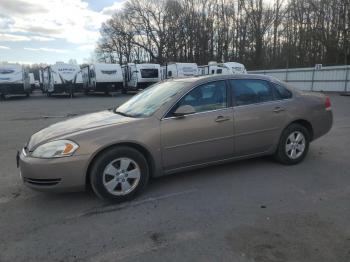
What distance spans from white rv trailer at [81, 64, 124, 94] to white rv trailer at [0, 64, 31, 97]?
501cm

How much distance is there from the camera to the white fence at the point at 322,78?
74.8 feet

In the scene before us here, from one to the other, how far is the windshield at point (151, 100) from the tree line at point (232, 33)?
2873 centimetres

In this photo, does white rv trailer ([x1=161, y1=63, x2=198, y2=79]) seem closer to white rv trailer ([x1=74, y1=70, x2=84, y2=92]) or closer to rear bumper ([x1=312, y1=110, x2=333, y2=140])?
white rv trailer ([x1=74, y1=70, x2=84, y2=92])

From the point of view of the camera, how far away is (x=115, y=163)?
3.91m

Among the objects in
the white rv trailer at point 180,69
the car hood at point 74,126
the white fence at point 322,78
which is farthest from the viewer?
the white rv trailer at point 180,69

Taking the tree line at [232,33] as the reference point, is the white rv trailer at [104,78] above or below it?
below

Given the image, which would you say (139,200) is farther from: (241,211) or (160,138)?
(241,211)

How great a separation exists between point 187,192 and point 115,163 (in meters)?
1.06

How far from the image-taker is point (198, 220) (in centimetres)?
344

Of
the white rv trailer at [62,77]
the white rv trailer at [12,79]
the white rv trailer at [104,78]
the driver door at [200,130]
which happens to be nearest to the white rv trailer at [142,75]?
the white rv trailer at [104,78]

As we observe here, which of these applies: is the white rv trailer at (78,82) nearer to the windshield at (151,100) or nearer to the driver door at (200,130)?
the windshield at (151,100)

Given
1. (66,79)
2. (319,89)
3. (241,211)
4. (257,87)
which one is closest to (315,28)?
(319,89)

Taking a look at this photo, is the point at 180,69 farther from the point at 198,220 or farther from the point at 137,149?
the point at 198,220

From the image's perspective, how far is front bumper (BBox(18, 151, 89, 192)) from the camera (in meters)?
3.61
